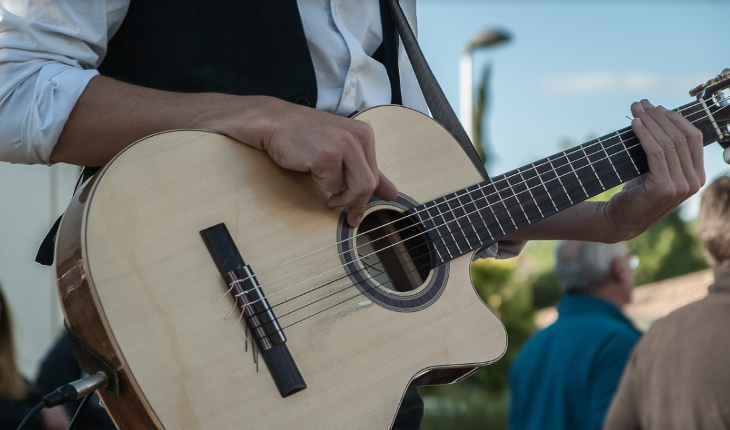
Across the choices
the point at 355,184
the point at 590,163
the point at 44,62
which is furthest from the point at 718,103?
the point at 44,62

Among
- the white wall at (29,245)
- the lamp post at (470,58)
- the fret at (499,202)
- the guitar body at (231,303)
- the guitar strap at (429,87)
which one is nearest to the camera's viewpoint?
the guitar body at (231,303)

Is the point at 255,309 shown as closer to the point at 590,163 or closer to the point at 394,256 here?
the point at 394,256

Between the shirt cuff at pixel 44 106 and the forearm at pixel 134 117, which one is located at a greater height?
the shirt cuff at pixel 44 106

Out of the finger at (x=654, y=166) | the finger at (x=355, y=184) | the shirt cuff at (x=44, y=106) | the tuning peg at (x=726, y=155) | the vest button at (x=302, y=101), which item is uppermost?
the shirt cuff at (x=44, y=106)

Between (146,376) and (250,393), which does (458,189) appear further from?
(146,376)

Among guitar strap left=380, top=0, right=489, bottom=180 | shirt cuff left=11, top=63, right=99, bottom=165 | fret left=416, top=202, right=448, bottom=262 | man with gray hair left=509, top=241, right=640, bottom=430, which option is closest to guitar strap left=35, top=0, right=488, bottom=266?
guitar strap left=380, top=0, right=489, bottom=180

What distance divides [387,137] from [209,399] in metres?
0.71

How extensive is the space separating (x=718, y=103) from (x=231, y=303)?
4.66ft

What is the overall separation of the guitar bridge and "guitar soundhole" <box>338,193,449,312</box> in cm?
21

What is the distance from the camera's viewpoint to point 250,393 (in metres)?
1.30

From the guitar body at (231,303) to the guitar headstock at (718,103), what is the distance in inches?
33.9

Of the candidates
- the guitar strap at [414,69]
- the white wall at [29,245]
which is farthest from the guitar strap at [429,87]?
the white wall at [29,245]

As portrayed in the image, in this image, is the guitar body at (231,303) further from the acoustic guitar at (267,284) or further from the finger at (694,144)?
the finger at (694,144)

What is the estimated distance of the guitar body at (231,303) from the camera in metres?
1.24
